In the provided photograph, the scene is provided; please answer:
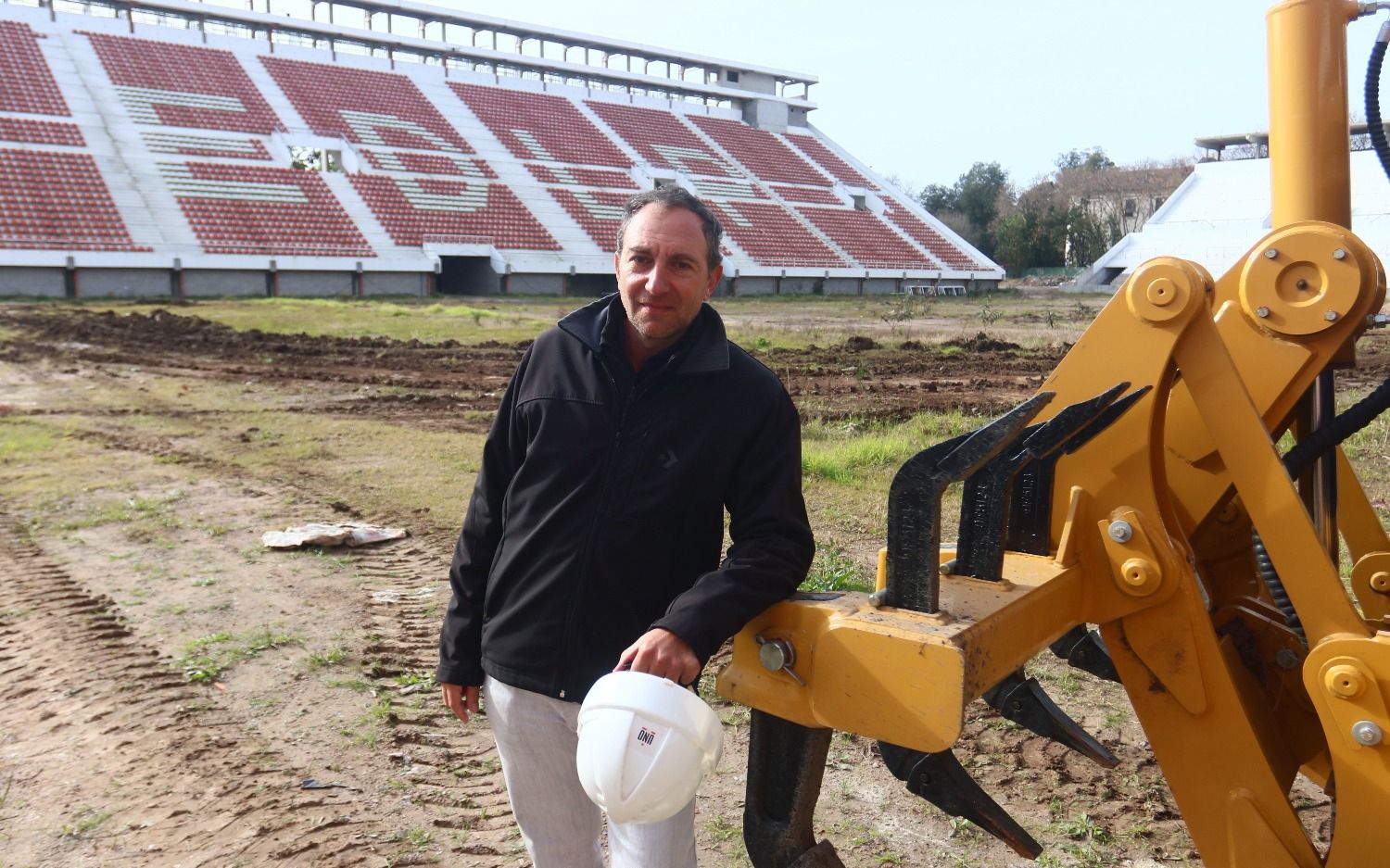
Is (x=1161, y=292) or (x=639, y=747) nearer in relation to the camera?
(x=639, y=747)

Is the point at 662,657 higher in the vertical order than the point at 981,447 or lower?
lower

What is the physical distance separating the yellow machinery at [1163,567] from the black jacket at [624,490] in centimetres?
27

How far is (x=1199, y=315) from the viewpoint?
207 cm

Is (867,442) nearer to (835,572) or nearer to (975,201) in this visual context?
(835,572)

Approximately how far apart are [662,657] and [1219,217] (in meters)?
53.6

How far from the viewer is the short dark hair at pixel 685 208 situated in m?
2.24

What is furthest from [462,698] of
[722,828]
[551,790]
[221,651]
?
[221,651]

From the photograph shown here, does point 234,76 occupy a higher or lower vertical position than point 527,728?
higher

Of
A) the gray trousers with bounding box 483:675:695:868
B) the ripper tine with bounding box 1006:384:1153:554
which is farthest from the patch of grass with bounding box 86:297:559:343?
the ripper tine with bounding box 1006:384:1153:554

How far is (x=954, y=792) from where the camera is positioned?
2.16 m

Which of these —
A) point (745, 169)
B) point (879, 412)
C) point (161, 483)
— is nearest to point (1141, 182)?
point (745, 169)

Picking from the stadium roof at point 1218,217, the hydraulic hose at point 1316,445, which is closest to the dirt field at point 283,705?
the hydraulic hose at point 1316,445

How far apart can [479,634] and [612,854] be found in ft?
1.94

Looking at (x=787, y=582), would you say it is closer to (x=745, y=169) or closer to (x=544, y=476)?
(x=544, y=476)
